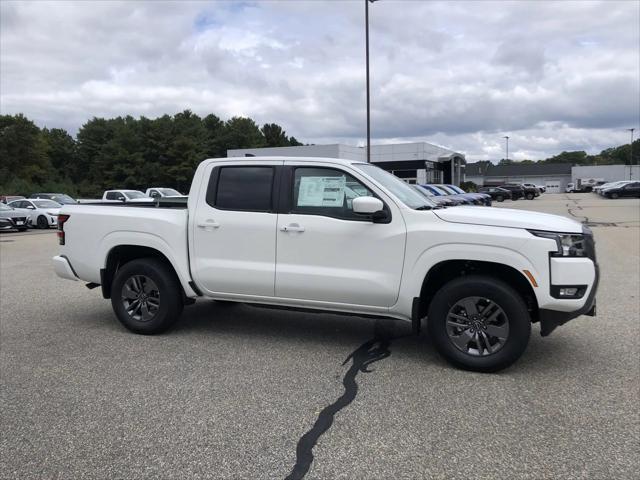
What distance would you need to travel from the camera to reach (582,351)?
17.6 ft

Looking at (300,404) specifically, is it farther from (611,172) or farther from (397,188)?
(611,172)

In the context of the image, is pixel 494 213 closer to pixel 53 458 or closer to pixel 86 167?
pixel 53 458

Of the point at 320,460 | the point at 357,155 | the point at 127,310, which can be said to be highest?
the point at 357,155

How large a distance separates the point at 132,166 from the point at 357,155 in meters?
36.2

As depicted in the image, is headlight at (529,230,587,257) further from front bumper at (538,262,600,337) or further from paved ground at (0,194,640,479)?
paved ground at (0,194,640,479)

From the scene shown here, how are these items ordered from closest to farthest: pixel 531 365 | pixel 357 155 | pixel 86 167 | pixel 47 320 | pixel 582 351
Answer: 1. pixel 531 365
2. pixel 582 351
3. pixel 47 320
4. pixel 357 155
5. pixel 86 167

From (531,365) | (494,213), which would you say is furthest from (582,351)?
(494,213)

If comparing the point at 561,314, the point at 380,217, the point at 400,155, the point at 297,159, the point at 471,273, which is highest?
the point at 400,155

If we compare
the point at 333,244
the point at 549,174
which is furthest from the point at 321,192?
the point at 549,174

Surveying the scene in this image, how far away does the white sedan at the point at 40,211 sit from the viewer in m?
25.3

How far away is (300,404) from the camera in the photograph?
13.4 feet

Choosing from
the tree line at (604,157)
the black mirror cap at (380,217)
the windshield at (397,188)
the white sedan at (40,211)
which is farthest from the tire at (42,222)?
the tree line at (604,157)

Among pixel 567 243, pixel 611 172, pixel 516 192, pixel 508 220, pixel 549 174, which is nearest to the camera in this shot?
pixel 567 243

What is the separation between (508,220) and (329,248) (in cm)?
160
